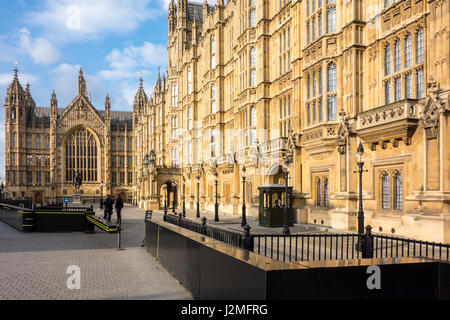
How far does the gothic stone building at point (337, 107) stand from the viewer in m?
16.2

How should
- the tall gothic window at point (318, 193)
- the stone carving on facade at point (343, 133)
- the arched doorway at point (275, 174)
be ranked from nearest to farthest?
the stone carving on facade at point (343, 133) < the tall gothic window at point (318, 193) < the arched doorway at point (275, 174)

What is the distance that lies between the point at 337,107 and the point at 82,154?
81.1m

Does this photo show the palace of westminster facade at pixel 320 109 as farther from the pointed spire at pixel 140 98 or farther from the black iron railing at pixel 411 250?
the pointed spire at pixel 140 98

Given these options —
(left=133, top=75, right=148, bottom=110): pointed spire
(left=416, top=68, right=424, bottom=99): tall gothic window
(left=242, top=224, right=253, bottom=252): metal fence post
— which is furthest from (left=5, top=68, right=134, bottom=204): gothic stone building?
(left=242, top=224, right=253, bottom=252): metal fence post

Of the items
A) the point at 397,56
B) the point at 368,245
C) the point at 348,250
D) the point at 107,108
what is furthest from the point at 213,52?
the point at 107,108

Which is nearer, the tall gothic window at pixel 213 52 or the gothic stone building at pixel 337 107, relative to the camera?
the gothic stone building at pixel 337 107

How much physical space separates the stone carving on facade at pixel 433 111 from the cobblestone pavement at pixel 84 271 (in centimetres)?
1124

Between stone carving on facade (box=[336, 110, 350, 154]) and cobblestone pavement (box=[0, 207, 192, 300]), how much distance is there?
11015 millimetres

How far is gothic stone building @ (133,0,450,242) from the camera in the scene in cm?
1616

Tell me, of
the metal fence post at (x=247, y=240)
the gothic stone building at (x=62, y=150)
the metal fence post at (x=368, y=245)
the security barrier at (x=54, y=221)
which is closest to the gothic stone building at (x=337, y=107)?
the metal fence post at (x=368, y=245)

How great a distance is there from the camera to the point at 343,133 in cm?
2094

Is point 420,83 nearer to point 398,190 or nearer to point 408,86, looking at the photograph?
point 408,86

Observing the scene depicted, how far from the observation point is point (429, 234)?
15672 millimetres
